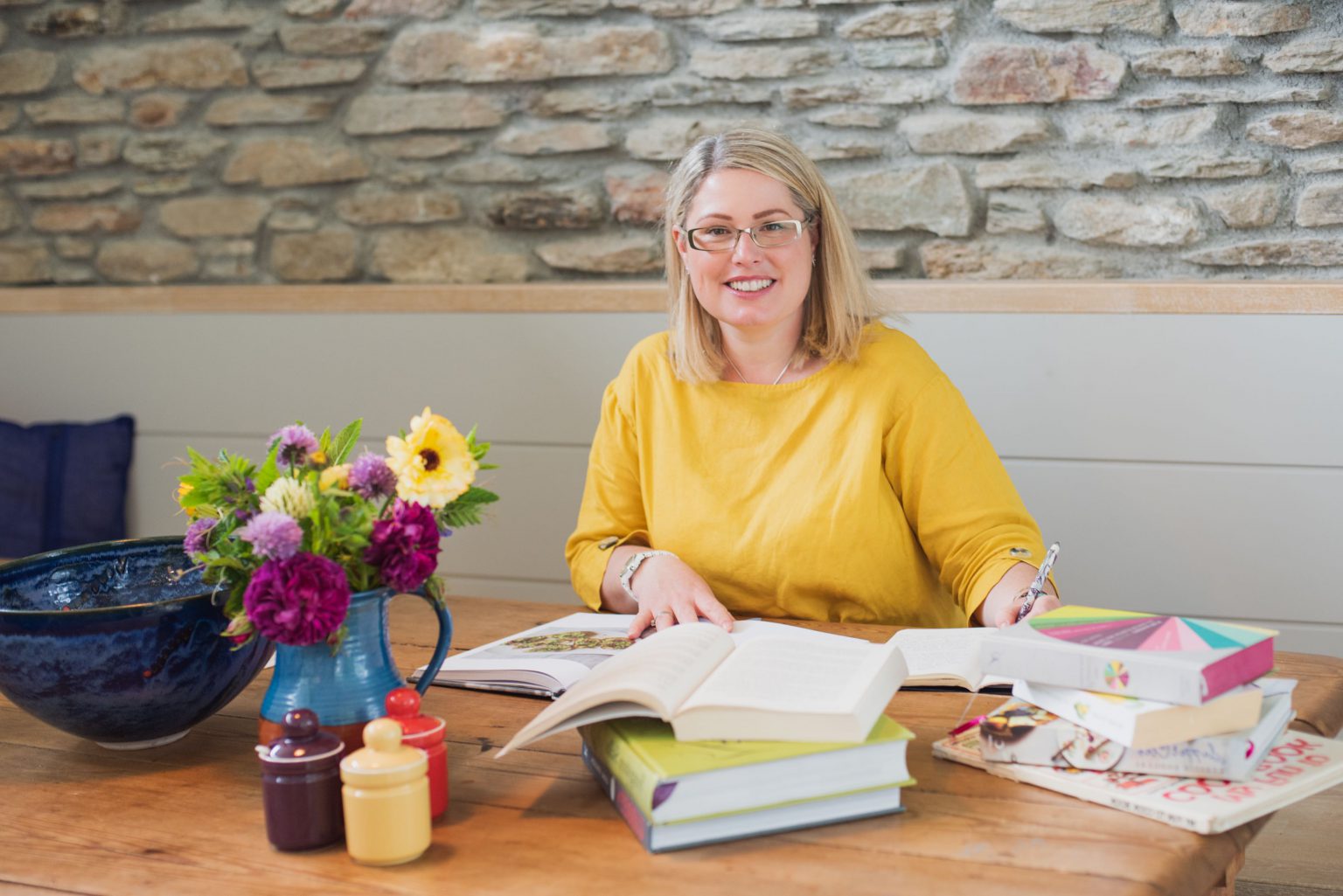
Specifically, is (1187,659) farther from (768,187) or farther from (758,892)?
(768,187)

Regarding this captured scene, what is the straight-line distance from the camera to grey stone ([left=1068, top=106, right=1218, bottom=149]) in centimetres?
242

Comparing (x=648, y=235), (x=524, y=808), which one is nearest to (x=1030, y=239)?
(x=648, y=235)

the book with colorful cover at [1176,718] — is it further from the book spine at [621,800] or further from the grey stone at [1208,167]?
the grey stone at [1208,167]

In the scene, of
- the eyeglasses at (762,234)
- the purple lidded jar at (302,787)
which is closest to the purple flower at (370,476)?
the purple lidded jar at (302,787)

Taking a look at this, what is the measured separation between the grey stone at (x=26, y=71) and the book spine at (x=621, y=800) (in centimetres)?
270

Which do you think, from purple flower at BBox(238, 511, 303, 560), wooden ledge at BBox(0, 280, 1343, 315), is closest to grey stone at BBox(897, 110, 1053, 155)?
wooden ledge at BBox(0, 280, 1343, 315)

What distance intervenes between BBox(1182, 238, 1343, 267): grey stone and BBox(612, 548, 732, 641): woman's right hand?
50.8 inches

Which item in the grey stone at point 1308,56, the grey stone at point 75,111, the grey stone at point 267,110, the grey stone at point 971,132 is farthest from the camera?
the grey stone at point 75,111

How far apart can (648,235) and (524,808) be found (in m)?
1.89

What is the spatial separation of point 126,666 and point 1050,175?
198 cm

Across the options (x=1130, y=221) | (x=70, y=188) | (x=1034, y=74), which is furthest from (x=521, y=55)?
(x=1130, y=221)

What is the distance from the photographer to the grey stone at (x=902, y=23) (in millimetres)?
2545

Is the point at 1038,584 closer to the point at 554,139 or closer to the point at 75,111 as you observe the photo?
the point at 554,139

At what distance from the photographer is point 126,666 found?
118cm
